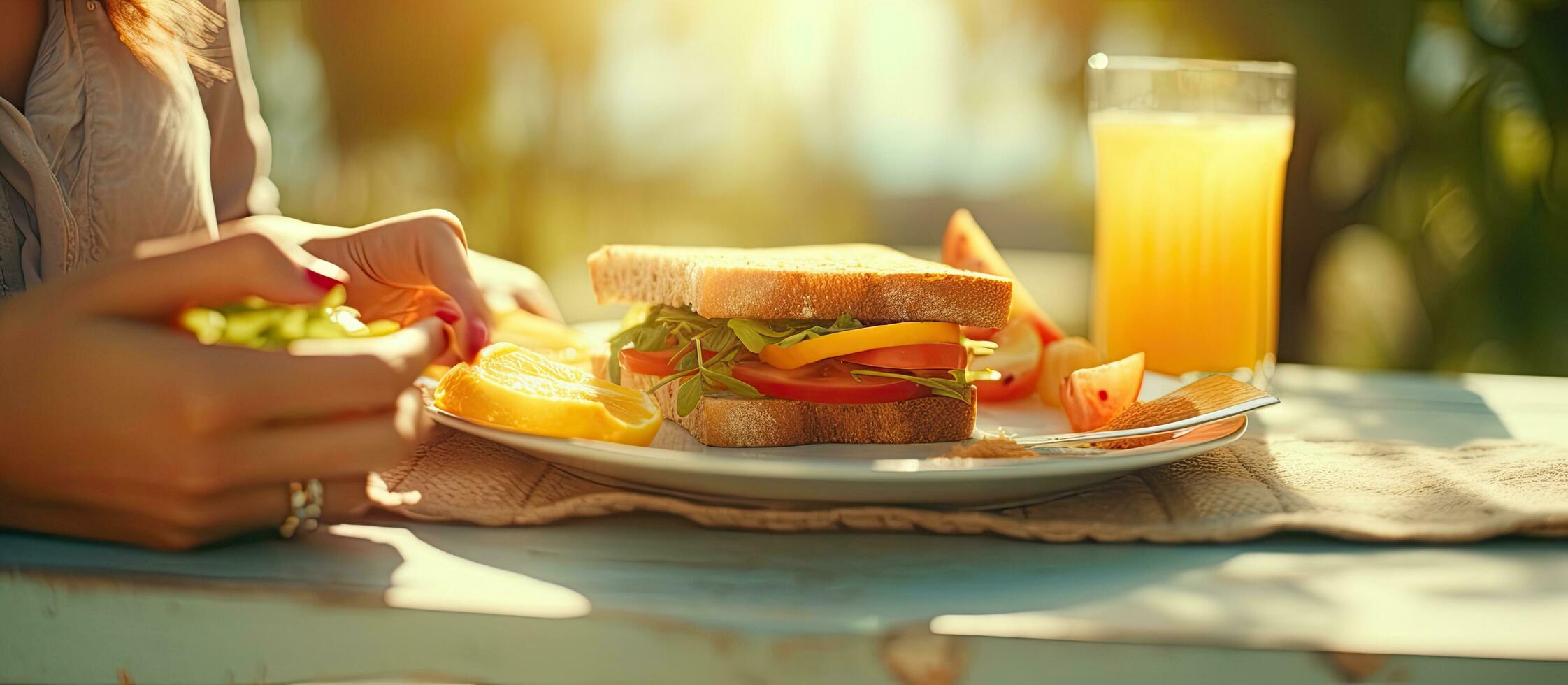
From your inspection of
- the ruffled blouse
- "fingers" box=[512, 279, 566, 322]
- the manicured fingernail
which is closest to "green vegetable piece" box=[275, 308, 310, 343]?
the manicured fingernail

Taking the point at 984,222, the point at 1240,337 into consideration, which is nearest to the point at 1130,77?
the point at 1240,337

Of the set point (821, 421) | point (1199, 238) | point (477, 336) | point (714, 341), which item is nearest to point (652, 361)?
point (714, 341)

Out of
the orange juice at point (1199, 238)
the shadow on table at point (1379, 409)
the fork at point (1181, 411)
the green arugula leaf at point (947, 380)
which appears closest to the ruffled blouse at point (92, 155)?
the green arugula leaf at point (947, 380)

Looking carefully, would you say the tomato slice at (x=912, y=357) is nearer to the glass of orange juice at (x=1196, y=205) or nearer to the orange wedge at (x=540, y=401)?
the orange wedge at (x=540, y=401)

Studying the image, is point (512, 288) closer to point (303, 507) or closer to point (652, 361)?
point (652, 361)

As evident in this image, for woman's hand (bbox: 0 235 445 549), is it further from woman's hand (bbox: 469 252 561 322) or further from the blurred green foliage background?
the blurred green foliage background

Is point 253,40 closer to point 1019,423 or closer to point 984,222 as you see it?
point 984,222
